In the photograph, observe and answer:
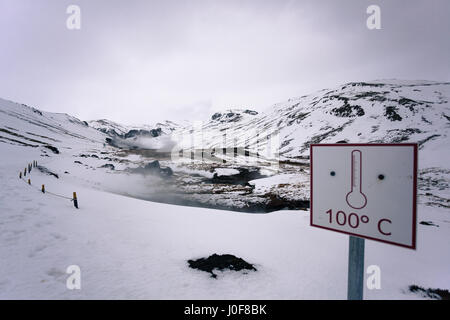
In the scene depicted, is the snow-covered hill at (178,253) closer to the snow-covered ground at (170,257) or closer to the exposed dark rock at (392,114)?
the snow-covered ground at (170,257)

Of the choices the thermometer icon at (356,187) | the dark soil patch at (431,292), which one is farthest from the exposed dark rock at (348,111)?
the thermometer icon at (356,187)

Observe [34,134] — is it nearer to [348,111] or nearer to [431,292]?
[431,292]

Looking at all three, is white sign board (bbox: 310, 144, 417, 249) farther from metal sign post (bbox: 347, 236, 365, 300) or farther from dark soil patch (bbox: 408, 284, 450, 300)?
dark soil patch (bbox: 408, 284, 450, 300)

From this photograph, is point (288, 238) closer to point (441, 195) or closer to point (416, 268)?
point (416, 268)

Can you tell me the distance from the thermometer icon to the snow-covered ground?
381cm

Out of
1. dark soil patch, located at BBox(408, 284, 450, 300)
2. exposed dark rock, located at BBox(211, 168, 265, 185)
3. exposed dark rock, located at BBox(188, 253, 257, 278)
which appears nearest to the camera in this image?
dark soil patch, located at BBox(408, 284, 450, 300)

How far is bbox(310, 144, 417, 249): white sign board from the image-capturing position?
235 centimetres

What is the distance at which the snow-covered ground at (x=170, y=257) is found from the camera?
186 inches

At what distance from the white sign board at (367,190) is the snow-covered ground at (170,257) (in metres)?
3.57

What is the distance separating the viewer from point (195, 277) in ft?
17.6

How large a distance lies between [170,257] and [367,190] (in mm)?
6081

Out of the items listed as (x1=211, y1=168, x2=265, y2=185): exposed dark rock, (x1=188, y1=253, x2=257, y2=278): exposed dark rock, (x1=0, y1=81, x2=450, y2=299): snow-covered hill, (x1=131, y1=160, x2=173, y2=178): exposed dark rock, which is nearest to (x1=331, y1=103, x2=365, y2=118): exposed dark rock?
(x1=211, y1=168, x2=265, y2=185): exposed dark rock

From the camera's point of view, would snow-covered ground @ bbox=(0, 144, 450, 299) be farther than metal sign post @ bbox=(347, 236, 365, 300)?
Yes
